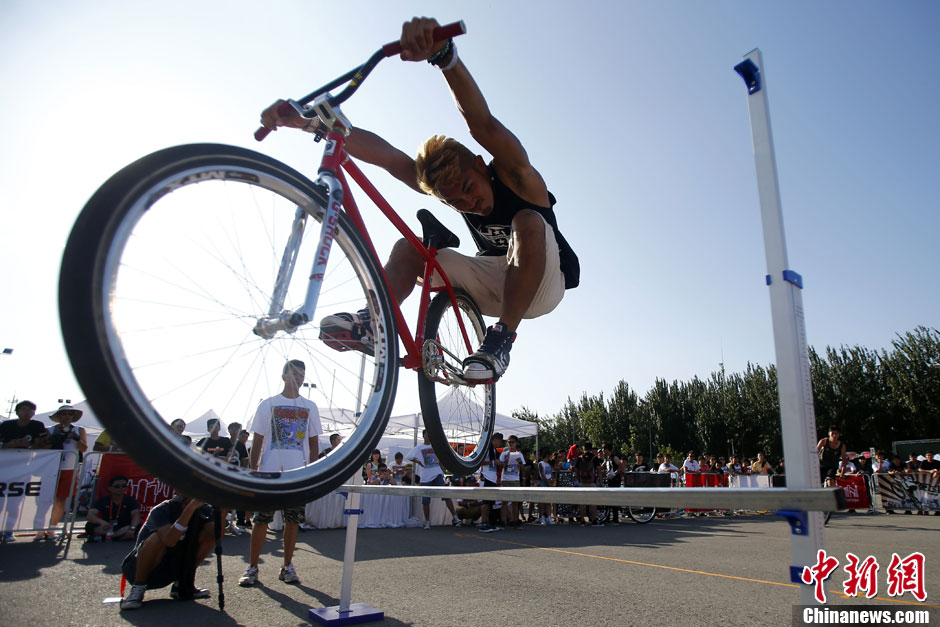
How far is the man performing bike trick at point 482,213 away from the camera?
2324mm

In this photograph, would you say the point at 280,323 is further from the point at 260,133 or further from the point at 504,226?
the point at 504,226

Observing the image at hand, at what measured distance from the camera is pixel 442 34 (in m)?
2.04

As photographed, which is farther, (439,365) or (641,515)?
(641,515)

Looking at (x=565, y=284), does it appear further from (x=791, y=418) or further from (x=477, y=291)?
(x=791, y=418)

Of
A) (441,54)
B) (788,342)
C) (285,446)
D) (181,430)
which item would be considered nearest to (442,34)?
(441,54)

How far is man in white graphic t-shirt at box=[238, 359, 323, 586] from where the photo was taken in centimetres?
481

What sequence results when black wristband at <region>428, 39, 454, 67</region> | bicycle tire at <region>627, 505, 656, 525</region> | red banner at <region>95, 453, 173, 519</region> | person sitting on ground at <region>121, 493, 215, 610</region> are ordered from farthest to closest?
bicycle tire at <region>627, 505, 656, 525</region> < red banner at <region>95, 453, 173, 519</region> < person sitting on ground at <region>121, 493, 215, 610</region> < black wristband at <region>428, 39, 454, 67</region>

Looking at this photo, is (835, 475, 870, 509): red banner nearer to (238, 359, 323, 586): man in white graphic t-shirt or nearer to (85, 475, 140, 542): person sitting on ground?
(238, 359, 323, 586): man in white graphic t-shirt

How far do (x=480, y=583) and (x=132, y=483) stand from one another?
576 cm

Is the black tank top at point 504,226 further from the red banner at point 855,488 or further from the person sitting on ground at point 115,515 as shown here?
the red banner at point 855,488

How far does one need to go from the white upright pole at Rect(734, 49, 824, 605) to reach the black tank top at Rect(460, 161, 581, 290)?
3.85 ft

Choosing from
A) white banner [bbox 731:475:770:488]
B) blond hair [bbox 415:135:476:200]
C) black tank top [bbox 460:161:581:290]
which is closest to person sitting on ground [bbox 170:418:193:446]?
blond hair [bbox 415:135:476:200]

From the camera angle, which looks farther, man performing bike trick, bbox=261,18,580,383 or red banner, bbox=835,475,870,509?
red banner, bbox=835,475,870,509

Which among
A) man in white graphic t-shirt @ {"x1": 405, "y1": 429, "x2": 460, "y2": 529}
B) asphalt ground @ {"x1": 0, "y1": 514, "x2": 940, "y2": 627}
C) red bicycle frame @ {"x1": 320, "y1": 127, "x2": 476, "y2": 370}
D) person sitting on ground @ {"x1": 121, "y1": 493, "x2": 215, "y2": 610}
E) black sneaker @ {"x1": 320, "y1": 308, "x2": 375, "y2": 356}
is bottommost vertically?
asphalt ground @ {"x1": 0, "y1": 514, "x2": 940, "y2": 627}
